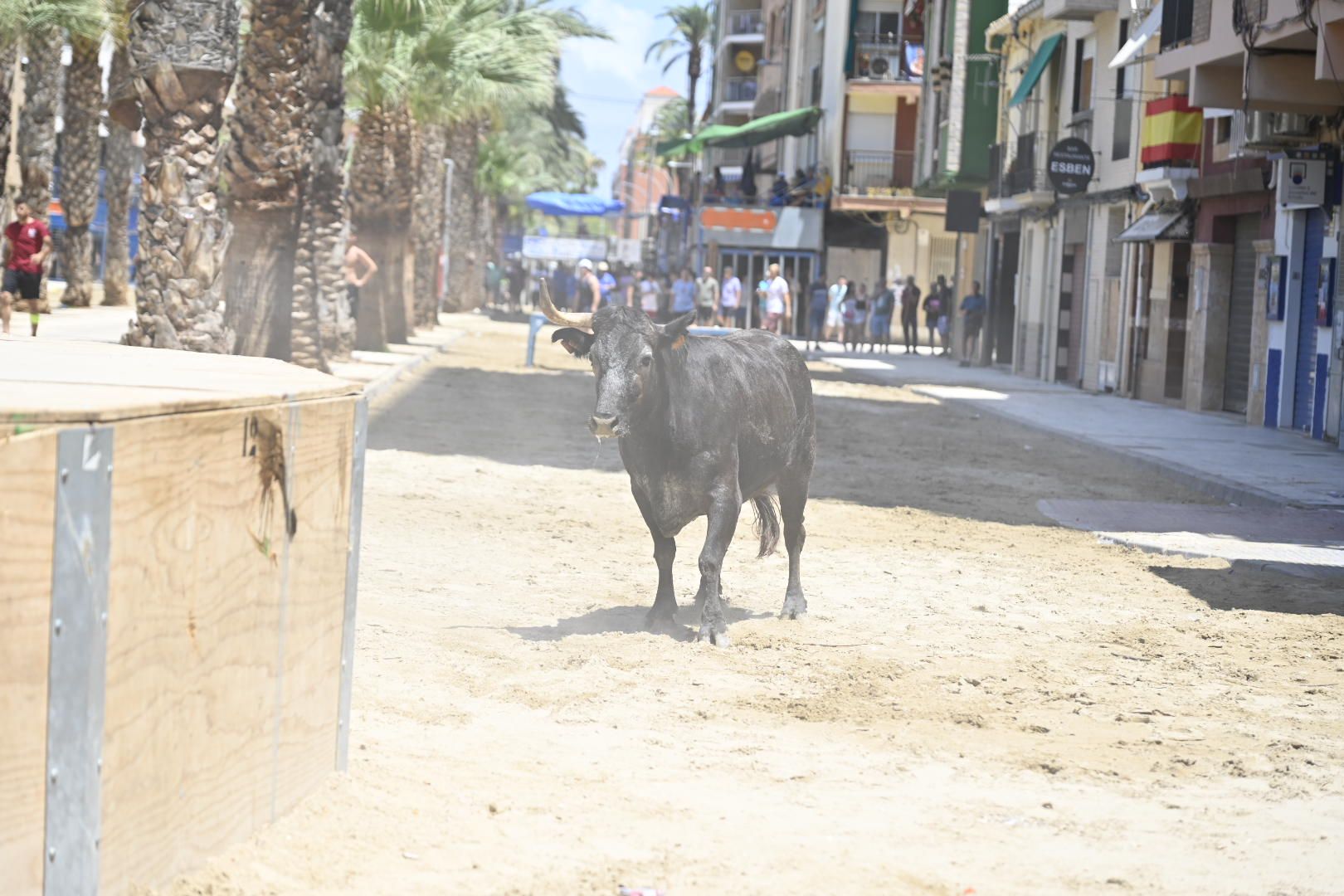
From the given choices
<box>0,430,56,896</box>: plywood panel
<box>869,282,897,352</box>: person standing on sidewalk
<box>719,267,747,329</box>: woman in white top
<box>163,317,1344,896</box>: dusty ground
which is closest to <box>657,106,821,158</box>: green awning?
<box>719,267,747,329</box>: woman in white top

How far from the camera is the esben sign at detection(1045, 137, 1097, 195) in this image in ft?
109

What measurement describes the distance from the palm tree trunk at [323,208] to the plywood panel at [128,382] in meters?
15.5

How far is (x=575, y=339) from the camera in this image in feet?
27.8

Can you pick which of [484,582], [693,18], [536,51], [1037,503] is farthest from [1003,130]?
[693,18]

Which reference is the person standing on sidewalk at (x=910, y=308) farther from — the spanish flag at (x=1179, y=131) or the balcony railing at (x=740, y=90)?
the balcony railing at (x=740, y=90)

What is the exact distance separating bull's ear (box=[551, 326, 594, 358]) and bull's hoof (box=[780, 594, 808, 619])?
172 cm

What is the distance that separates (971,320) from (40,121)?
20.1 meters

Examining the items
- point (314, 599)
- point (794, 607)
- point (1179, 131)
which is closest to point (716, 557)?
point (794, 607)

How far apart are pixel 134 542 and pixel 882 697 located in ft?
13.4

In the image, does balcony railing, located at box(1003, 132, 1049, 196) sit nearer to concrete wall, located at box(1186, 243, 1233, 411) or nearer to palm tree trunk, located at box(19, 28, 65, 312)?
concrete wall, located at box(1186, 243, 1233, 411)

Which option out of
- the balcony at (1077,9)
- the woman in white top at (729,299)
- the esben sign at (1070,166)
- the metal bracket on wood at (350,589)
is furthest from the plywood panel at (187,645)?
the woman in white top at (729,299)

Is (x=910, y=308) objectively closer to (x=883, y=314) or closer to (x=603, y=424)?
(x=883, y=314)

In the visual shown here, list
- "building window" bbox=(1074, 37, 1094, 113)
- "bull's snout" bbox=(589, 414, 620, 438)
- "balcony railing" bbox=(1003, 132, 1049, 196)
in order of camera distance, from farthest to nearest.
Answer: "balcony railing" bbox=(1003, 132, 1049, 196) → "building window" bbox=(1074, 37, 1094, 113) → "bull's snout" bbox=(589, 414, 620, 438)

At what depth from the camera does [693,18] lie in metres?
97.1
